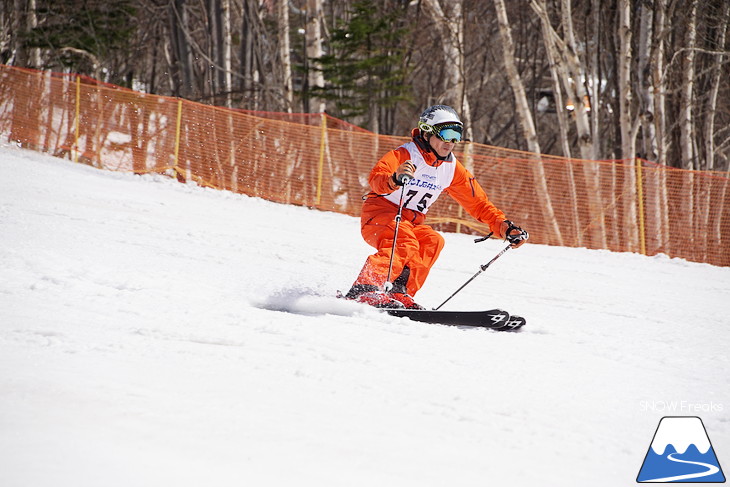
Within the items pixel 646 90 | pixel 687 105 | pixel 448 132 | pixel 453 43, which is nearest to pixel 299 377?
pixel 448 132

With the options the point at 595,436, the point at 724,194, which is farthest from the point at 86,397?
the point at 724,194

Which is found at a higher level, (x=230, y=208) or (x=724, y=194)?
(x=724, y=194)

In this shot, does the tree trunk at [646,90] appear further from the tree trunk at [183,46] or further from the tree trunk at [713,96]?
the tree trunk at [183,46]

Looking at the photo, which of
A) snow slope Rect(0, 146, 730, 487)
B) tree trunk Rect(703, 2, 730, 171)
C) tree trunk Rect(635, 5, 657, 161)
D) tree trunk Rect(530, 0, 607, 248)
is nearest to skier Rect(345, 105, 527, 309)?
snow slope Rect(0, 146, 730, 487)

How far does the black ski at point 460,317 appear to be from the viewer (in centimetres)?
500

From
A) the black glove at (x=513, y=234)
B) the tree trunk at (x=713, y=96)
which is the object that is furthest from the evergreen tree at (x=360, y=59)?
the black glove at (x=513, y=234)

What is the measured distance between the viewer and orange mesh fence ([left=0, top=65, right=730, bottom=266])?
12445mm

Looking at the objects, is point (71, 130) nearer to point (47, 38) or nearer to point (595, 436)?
point (47, 38)

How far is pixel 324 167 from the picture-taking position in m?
13.6

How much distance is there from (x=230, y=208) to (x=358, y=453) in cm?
943

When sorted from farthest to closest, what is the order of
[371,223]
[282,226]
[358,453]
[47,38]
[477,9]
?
[477,9]
[47,38]
[282,226]
[371,223]
[358,453]

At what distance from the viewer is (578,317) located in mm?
6133

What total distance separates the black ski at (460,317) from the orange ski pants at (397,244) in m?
0.32

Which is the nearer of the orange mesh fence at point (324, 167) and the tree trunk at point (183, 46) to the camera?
the orange mesh fence at point (324, 167)
